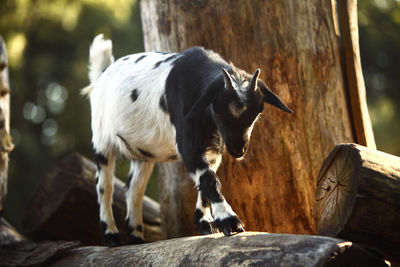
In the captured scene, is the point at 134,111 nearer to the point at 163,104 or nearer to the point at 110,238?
the point at 163,104

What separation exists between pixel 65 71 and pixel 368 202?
9.50m

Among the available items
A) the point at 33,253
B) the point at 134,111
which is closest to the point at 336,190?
the point at 134,111

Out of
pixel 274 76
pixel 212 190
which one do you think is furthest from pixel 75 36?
pixel 212 190

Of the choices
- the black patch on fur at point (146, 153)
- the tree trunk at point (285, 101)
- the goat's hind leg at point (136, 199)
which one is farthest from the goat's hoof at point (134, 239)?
the tree trunk at point (285, 101)

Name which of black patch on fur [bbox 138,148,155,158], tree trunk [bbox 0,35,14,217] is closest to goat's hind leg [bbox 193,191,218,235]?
black patch on fur [bbox 138,148,155,158]

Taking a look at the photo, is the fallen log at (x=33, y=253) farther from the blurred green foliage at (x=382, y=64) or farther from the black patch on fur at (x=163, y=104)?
the blurred green foliage at (x=382, y=64)

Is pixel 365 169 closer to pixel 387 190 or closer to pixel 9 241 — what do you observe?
pixel 387 190

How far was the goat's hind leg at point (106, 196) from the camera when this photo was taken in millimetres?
4395

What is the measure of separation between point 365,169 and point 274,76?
155 cm

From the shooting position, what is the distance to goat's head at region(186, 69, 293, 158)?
3.10 m

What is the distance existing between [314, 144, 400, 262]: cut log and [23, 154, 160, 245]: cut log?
2702 mm

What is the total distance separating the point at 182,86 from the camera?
142 inches

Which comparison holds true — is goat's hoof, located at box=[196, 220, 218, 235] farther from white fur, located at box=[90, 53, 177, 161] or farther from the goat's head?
the goat's head

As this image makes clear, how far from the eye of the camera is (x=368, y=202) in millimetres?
2734
